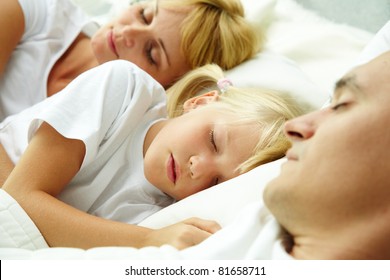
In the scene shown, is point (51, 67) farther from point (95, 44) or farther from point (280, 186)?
point (280, 186)

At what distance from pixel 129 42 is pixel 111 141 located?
0.48 metres

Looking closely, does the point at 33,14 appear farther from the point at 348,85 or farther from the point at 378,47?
the point at 348,85

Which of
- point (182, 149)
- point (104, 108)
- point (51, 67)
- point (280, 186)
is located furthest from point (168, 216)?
point (51, 67)

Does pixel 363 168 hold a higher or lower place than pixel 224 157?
higher

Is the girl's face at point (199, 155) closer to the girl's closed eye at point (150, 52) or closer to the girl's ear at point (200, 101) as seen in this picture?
the girl's ear at point (200, 101)

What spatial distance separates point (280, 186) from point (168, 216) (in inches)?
13.8

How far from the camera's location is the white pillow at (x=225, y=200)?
0.89 metres

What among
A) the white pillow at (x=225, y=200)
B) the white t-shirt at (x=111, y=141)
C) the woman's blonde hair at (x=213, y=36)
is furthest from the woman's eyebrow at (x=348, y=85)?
the woman's blonde hair at (x=213, y=36)

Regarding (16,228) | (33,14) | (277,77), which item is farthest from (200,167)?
(33,14)

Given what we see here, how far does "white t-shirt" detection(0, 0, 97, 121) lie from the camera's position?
1476mm

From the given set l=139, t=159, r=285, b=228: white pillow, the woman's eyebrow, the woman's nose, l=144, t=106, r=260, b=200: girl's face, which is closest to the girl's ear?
l=144, t=106, r=260, b=200: girl's face

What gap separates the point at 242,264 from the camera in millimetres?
700

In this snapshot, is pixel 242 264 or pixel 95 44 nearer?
pixel 242 264

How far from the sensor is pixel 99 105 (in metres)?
1.07
